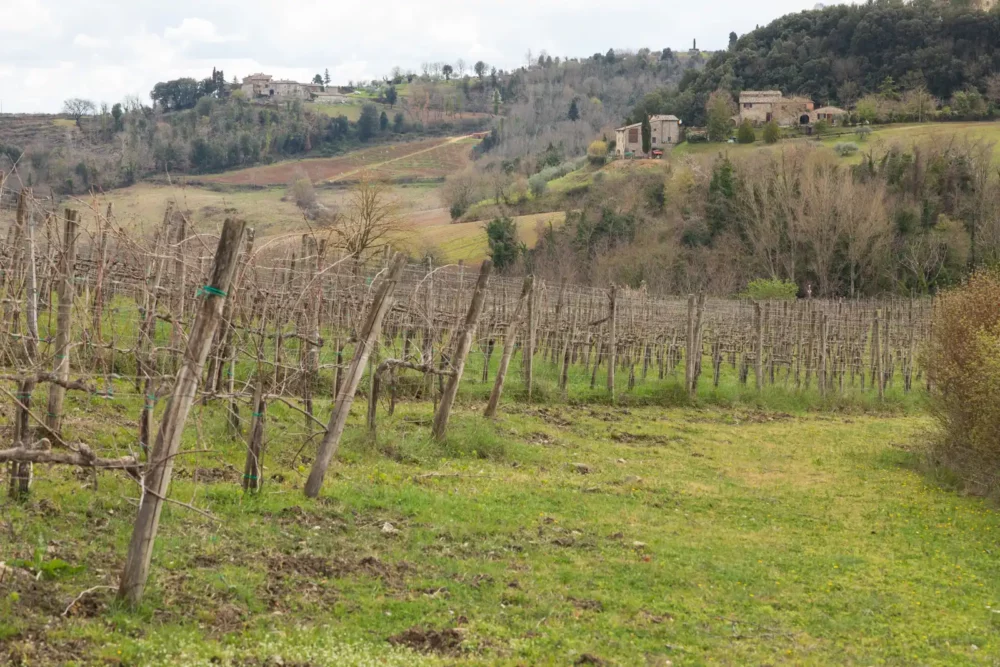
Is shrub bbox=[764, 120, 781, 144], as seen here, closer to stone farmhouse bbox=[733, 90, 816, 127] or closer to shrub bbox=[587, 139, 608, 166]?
stone farmhouse bbox=[733, 90, 816, 127]

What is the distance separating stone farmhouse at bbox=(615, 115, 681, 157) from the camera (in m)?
91.9

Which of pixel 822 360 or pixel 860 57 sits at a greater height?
pixel 860 57

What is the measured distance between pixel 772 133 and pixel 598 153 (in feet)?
63.0

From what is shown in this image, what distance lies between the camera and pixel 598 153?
94.9 m

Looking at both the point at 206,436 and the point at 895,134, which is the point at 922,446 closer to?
the point at 206,436

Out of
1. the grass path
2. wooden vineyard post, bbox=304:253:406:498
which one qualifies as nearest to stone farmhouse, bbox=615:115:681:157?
the grass path

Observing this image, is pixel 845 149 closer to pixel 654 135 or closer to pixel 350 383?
pixel 654 135

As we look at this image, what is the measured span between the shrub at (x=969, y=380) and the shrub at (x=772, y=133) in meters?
69.2

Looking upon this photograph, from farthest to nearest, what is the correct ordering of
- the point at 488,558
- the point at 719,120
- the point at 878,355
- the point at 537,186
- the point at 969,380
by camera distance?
the point at 719,120
the point at 537,186
the point at 878,355
the point at 969,380
the point at 488,558

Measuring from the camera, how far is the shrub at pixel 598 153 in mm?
92750

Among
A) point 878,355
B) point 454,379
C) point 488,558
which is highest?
point 454,379

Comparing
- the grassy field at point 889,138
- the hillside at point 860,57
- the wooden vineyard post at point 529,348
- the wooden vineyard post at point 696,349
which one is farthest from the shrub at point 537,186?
the wooden vineyard post at point 529,348

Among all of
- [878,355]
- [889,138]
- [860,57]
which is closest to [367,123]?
[860,57]

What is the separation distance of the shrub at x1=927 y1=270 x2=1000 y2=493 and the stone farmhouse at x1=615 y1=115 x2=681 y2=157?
7765 centimetres
